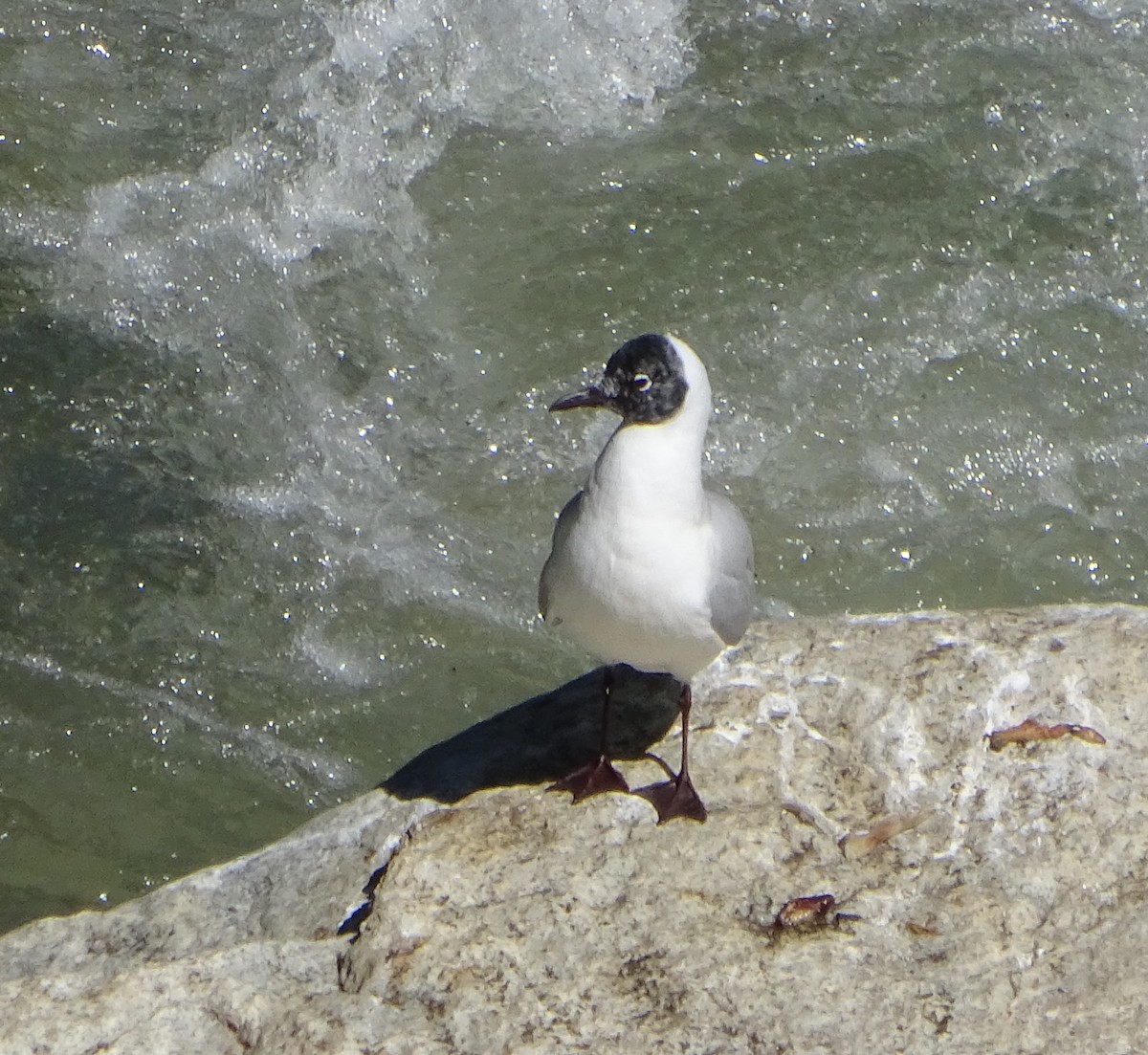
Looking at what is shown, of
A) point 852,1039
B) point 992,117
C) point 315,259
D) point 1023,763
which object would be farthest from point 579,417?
point 852,1039

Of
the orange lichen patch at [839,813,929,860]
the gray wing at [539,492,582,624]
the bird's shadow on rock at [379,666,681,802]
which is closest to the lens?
the orange lichen patch at [839,813,929,860]

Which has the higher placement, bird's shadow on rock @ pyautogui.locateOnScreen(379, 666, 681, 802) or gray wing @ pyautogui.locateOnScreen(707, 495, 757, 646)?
gray wing @ pyautogui.locateOnScreen(707, 495, 757, 646)

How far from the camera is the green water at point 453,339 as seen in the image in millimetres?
6414

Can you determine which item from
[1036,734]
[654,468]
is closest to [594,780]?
[654,468]

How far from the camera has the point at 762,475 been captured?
736 cm

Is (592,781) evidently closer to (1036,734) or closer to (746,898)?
(746,898)

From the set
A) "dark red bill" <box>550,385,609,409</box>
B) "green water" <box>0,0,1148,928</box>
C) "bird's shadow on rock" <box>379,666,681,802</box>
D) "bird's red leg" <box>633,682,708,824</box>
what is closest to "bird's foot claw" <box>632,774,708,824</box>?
"bird's red leg" <box>633,682,708,824</box>

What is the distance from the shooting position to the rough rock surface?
A: 3.28 m

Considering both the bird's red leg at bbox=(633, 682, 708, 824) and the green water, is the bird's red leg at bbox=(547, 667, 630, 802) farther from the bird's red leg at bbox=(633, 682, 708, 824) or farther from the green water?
the green water

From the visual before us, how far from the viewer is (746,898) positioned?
3.78m

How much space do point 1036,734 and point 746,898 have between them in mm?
994

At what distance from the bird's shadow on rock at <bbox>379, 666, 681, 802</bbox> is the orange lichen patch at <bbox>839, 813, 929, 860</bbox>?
81 cm

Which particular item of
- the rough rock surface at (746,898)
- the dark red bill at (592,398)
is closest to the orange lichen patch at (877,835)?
the rough rock surface at (746,898)

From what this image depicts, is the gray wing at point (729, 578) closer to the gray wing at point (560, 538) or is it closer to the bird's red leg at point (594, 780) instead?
the gray wing at point (560, 538)
